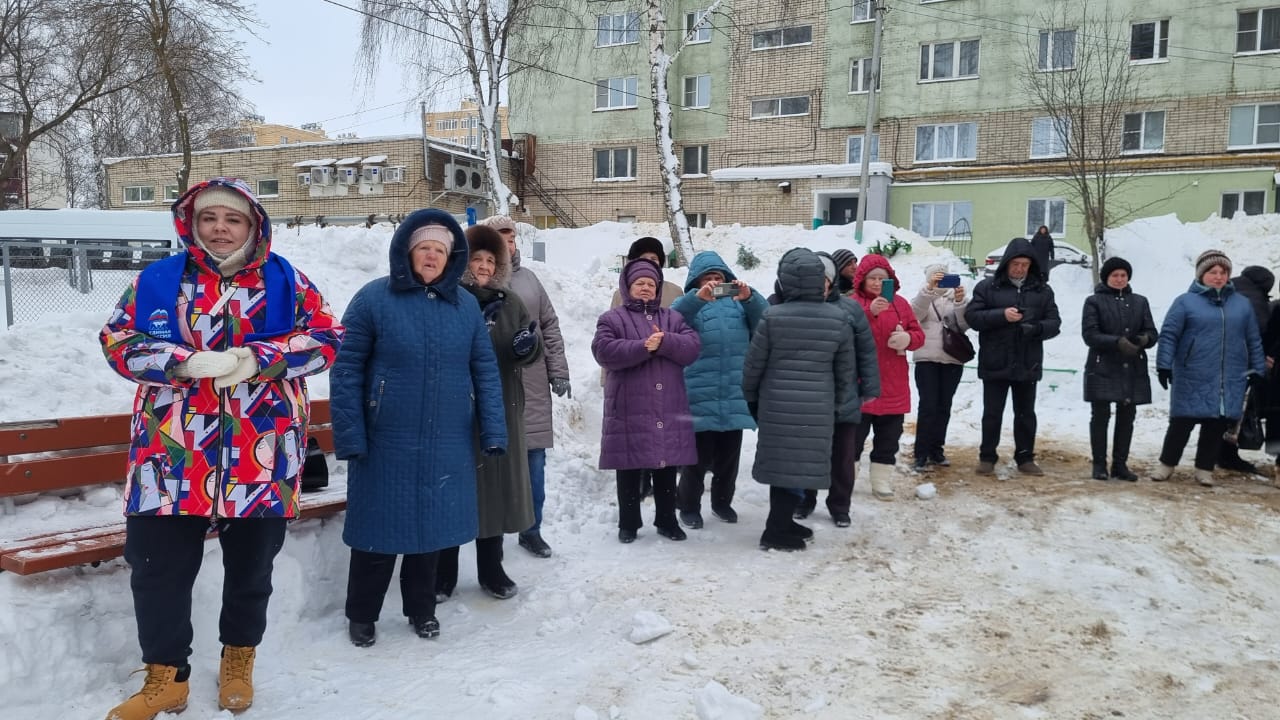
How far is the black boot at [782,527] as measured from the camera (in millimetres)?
5203

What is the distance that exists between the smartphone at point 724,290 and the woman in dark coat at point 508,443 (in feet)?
4.72

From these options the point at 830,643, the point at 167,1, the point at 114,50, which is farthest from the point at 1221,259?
the point at 114,50

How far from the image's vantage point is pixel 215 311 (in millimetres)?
3055

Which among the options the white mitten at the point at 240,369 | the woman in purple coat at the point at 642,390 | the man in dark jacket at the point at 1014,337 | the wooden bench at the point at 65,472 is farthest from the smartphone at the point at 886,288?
the white mitten at the point at 240,369

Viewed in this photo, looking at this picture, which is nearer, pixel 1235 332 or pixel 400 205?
pixel 1235 332

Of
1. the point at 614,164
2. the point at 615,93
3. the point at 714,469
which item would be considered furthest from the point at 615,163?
the point at 714,469

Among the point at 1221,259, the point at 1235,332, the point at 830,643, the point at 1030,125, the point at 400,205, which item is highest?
the point at 1030,125

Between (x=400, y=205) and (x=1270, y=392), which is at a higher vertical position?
(x=400, y=205)

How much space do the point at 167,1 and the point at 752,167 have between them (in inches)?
695

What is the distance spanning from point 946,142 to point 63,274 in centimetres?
2373

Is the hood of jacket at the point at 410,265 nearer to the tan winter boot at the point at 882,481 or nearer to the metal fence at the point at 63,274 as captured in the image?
the tan winter boot at the point at 882,481

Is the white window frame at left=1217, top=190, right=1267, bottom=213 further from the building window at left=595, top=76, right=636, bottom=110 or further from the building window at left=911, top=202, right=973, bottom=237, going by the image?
the building window at left=595, top=76, right=636, bottom=110

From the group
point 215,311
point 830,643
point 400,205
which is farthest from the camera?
point 400,205

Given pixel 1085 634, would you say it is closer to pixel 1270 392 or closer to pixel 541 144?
pixel 1270 392
